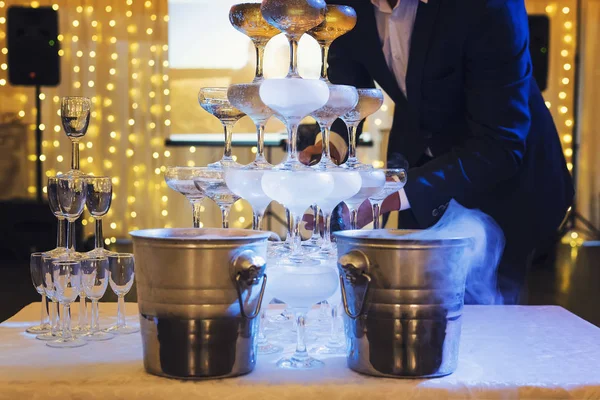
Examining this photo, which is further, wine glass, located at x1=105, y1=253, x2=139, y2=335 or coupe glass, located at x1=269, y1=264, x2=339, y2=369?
wine glass, located at x1=105, y1=253, x2=139, y2=335

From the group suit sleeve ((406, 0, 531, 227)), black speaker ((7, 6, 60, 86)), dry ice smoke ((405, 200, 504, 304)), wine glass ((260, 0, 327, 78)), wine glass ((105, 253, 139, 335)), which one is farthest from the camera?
black speaker ((7, 6, 60, 86))

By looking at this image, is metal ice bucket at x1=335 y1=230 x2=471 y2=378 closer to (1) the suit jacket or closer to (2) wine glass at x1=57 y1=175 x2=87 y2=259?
(2) wine glass at x1=57 y1=175 x2=87 y2=259

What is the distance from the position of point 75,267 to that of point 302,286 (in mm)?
385

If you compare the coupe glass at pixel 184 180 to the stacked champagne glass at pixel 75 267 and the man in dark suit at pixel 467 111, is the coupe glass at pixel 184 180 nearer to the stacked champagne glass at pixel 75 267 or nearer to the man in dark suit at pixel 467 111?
the stacked champagne glass at pixel 75 267

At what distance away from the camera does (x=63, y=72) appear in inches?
264

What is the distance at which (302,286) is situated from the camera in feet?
3.32

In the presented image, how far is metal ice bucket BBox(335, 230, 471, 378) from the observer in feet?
3.16

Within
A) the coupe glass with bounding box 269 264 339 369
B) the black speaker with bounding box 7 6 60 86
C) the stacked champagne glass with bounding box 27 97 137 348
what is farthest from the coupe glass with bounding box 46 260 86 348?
the black speaker with bounding box 7 6 60 86

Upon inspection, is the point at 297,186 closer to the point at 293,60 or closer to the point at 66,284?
the point at 293,60

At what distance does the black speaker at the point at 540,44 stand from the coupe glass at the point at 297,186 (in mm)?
5182

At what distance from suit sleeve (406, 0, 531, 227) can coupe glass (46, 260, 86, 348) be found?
0.81 m

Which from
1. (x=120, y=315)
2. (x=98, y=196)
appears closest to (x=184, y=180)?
(x=98, y=196)

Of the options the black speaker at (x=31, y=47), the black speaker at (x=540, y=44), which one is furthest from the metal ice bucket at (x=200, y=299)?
the black speaker at (x=540, y=44)

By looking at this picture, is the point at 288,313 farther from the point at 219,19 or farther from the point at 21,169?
the point at 21,169
